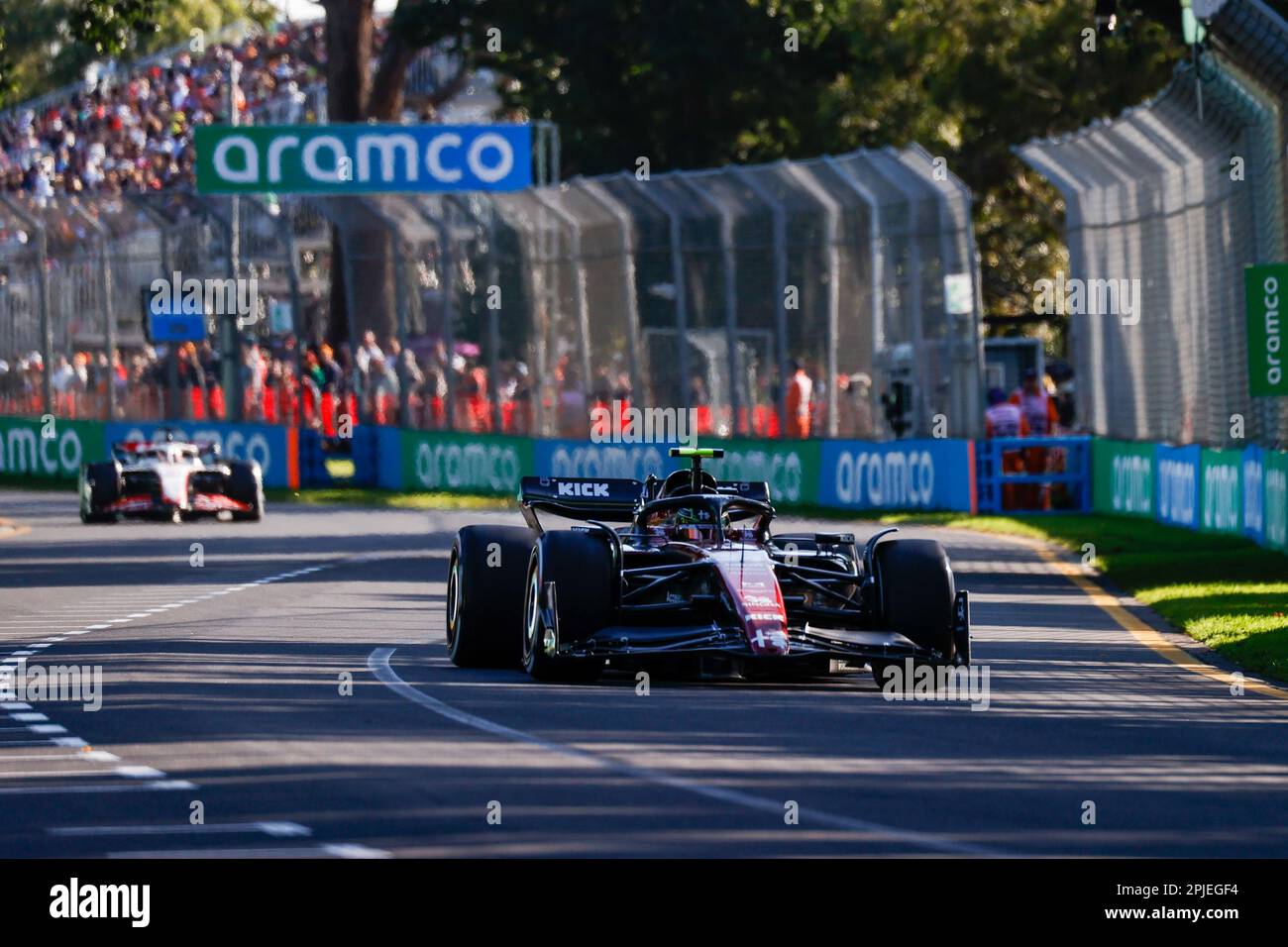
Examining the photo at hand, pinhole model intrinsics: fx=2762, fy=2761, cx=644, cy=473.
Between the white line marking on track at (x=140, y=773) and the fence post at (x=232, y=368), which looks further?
the fence post at (x=232, y=368)

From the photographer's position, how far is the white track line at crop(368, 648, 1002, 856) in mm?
8625

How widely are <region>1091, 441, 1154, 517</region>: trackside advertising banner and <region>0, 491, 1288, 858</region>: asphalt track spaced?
36.4 ft

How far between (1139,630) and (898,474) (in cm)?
1444

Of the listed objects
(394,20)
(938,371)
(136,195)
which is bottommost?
(938,371)

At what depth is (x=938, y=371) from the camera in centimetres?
3141

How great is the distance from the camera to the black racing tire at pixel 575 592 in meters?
13.6

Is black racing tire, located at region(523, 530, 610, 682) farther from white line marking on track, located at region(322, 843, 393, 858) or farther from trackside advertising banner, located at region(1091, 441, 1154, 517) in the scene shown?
trackside advertising banner, located at region(1091, 441, 1154, 517)

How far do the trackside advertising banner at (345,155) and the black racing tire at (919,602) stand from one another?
93.1ft

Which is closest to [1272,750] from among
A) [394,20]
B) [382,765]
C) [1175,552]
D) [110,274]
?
[382,765]

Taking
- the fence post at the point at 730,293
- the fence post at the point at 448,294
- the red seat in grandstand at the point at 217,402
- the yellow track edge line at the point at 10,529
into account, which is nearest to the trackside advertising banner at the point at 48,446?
the red seat in grandstand at the point at 217,402

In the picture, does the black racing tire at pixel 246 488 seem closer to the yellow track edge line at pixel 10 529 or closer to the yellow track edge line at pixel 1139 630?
the yellow track edge line at pixel 10 529
